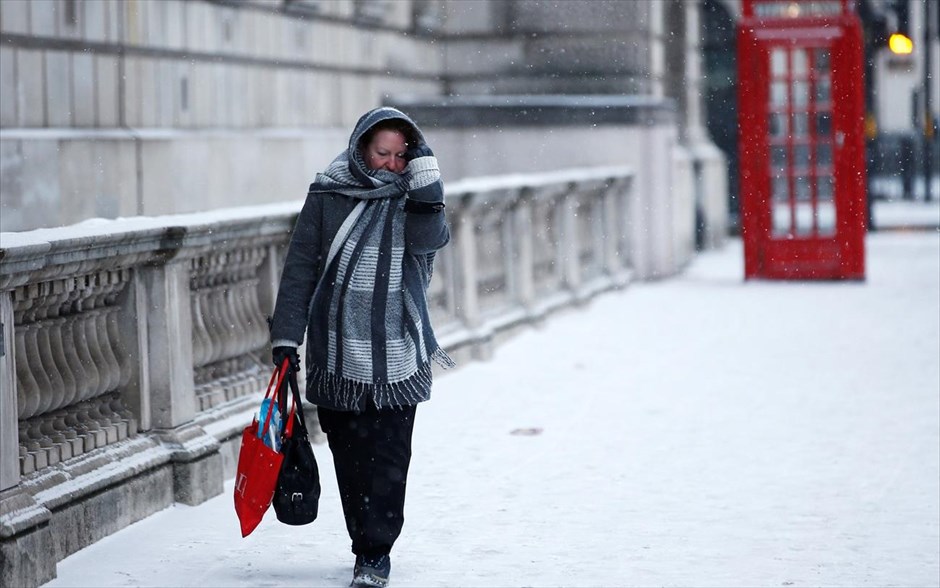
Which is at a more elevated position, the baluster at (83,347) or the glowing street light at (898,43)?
the glowing street light at (898,43)

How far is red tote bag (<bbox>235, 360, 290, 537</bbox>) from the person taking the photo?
5.11m

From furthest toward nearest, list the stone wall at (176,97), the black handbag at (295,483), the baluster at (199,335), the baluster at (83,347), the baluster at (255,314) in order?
the stone wall at (176,97), the baluster at (255,314), the baluster at (199,335), the baluster at (83,347), the black handbag at (295,483)

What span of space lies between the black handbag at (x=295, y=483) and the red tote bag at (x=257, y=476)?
0.03 metres

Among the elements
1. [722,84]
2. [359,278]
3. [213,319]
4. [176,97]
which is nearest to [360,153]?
[359,278]

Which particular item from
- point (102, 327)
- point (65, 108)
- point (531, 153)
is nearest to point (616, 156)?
point (531, 153)

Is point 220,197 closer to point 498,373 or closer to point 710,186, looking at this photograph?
point 498,373

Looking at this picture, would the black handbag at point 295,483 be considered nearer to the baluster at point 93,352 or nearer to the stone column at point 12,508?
the stone column at point 12,508

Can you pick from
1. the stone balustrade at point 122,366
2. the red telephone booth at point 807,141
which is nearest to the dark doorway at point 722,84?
the red telephone booth at point 807,141

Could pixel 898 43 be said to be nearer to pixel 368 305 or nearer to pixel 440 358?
pixel 440 358

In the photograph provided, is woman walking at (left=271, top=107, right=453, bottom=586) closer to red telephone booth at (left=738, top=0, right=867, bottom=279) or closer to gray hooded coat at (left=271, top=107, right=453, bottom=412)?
gray hooded coat at (left=271, top=107, right=453, bottom=412)

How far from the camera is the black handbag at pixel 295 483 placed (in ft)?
16.9

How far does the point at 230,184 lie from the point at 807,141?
529 centimetres

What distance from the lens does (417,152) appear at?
524 centimetres

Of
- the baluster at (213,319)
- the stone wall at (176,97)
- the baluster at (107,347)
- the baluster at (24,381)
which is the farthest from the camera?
the stone wall at (176,97)
